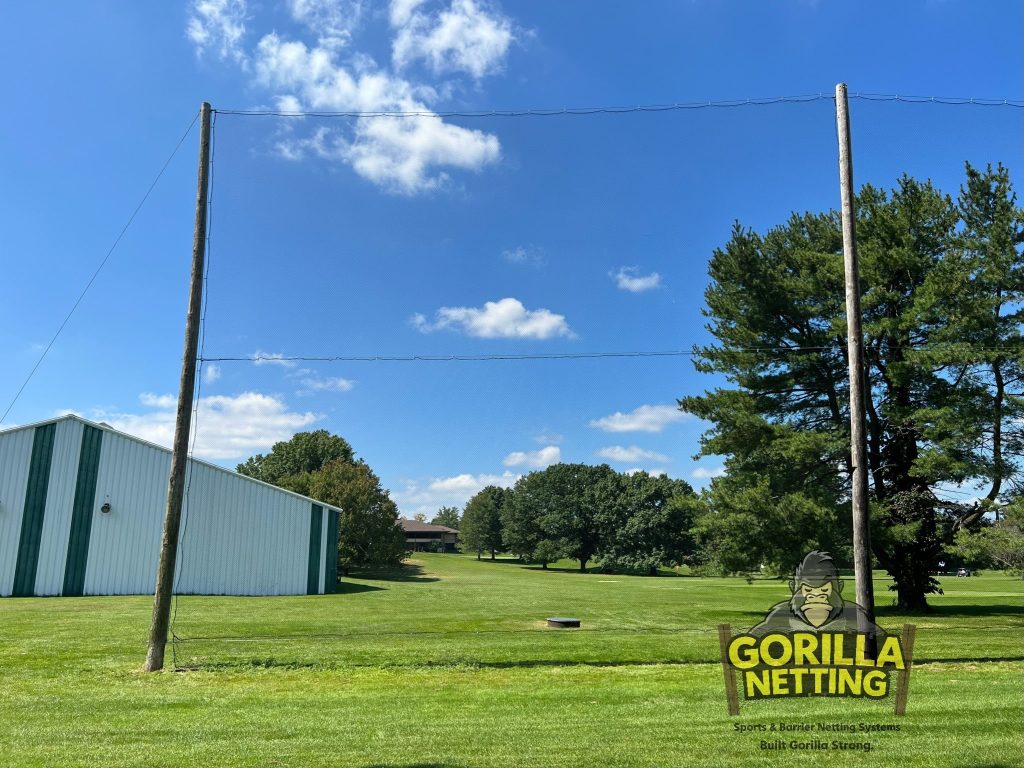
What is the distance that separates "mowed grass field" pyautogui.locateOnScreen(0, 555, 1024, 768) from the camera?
622cm

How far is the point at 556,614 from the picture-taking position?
20938mm

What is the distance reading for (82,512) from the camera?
28.2 meters

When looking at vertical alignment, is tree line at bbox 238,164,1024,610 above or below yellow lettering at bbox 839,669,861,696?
above

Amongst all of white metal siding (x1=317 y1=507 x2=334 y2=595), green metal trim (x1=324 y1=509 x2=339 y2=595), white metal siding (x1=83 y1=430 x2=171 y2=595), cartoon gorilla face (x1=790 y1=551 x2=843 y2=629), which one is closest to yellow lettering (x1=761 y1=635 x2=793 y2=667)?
cartoon gorilla face (x1=790 y1=551 x2=843 y2=629)

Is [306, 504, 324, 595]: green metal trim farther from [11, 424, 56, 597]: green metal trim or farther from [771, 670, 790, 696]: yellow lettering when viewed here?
[771, 670, 790, 696]: yellow lettering

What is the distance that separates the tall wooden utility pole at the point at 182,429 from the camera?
10.7 meters

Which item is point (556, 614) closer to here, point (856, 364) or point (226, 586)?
point (856, 364)

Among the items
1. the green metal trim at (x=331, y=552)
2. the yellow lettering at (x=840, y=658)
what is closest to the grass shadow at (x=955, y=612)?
the yellow lettering at (x=840, y=658)

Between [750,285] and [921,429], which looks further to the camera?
[750,285]

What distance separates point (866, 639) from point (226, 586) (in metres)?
27.0

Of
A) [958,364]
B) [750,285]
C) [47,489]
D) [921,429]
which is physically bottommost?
[47,489]

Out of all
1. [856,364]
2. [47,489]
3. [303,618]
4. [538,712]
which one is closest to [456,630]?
[303,618]

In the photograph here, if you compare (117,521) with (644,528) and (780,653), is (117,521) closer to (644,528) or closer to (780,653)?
(780,653)

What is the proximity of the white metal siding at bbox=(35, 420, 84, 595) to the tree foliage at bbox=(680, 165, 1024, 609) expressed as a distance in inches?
936
